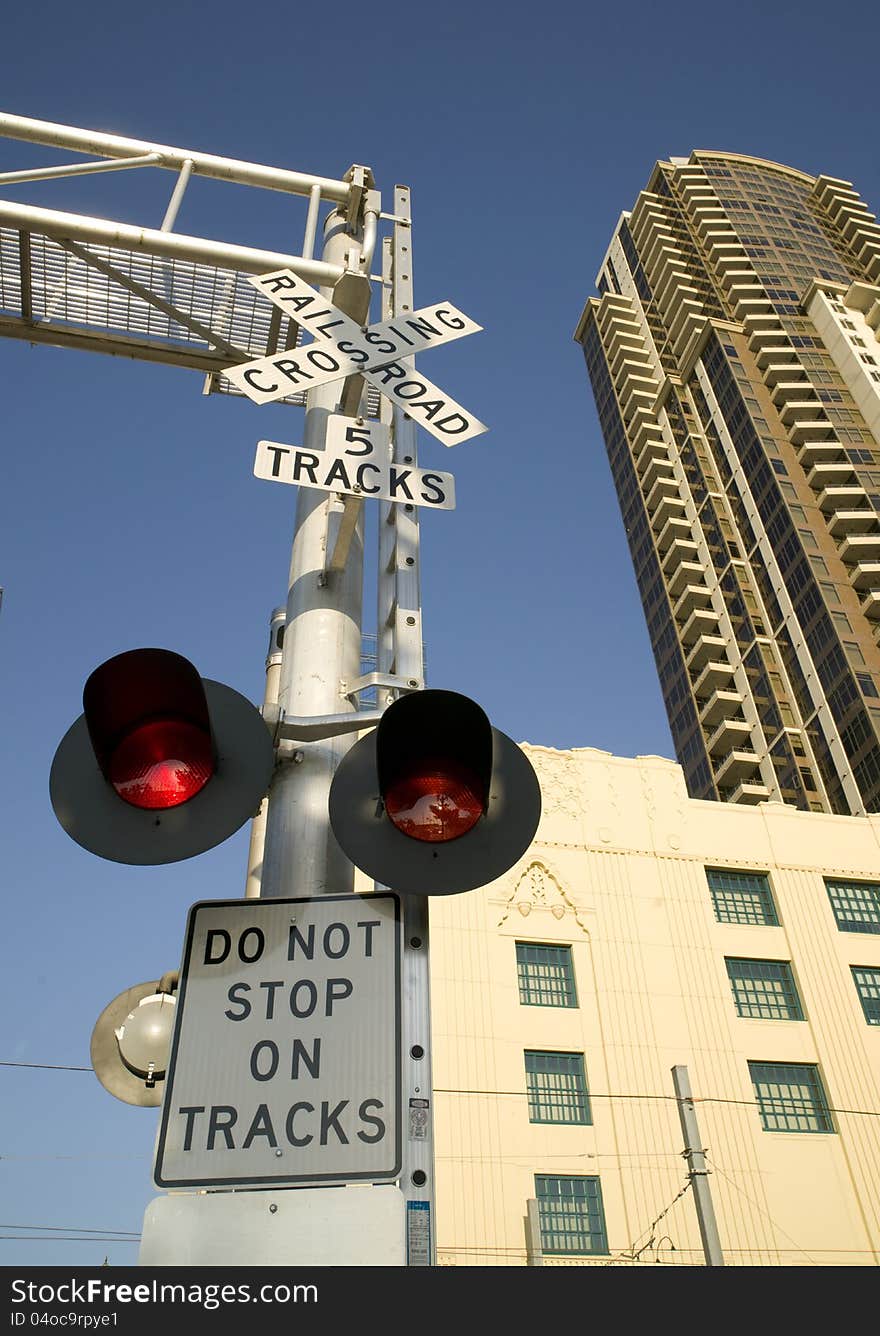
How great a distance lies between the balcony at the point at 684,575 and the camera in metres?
85.8

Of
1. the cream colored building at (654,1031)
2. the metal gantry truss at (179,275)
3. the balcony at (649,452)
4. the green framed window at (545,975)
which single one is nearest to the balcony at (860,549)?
the balcony at (649,452)

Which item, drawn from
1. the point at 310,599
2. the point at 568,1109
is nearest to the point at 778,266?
the point at 568,1109

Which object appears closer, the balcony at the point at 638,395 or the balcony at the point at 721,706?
the balcony at the point at 721,706

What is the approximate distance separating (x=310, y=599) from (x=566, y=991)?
25.9 m

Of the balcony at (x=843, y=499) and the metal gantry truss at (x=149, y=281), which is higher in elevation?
the balcony at (x=843, y=499)

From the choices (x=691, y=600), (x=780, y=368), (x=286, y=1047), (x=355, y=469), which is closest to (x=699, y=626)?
(x=691, y=600)

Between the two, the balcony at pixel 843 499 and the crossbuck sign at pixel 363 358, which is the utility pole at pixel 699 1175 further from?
the balcony at pixel 843 499

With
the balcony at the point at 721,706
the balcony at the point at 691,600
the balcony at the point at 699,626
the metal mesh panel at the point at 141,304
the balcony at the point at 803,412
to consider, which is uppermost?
the balcony at the point at 803,412

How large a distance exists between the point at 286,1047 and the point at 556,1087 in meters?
25.6

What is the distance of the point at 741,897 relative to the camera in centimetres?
3183

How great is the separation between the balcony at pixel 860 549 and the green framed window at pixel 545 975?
54.5 m

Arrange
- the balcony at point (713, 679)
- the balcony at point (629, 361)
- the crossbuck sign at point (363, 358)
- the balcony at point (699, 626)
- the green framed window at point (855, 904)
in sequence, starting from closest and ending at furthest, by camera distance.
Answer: the crossbuck sign at point (363, 358) < the green framed window at point (855, 904) < the balcony at point (713, 679) < the balcony at point (699, 626) < the balcony at point (629, 361)
